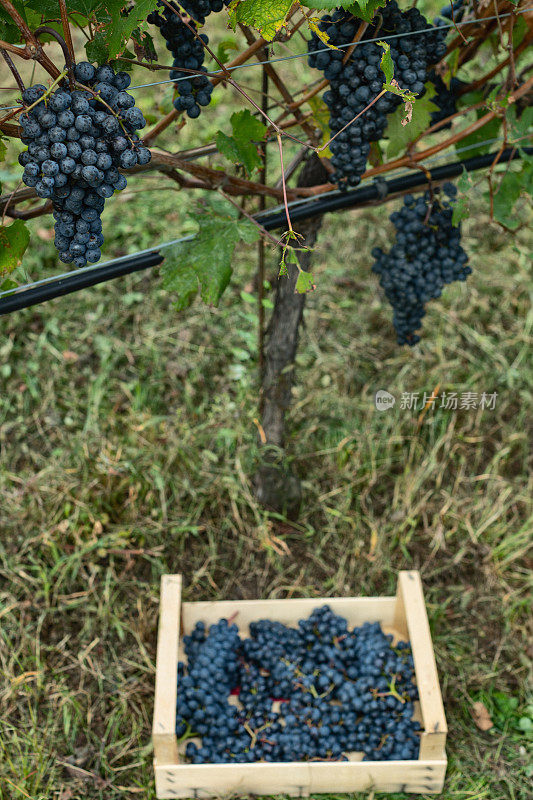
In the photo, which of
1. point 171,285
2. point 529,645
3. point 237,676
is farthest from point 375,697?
point 171,285

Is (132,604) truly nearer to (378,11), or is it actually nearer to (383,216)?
(378,11)

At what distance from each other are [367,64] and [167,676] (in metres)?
1.57

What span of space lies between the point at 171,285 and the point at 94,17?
0.58m

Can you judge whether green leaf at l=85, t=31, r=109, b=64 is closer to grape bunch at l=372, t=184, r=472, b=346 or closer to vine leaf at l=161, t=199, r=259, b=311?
vine leaf at l=161, t=199, r=259, b=311

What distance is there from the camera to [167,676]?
201cm

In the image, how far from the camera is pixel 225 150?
172cm

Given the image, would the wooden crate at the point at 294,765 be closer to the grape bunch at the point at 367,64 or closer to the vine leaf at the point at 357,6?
the grape bunch at the point at 367,64

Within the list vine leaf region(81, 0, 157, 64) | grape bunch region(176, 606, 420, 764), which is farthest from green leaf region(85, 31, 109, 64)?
grape bunch region(176, 606, 420, 764)

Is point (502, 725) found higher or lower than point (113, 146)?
lower

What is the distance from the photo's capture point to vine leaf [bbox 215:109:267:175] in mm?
1714

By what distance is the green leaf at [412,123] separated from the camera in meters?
1.84

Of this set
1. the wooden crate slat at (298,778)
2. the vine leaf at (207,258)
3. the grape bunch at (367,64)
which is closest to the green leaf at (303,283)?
the vine leaf at (207,258)

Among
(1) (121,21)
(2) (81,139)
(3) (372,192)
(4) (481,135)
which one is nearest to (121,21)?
(1) (121,21)

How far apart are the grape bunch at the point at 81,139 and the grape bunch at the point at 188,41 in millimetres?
282
